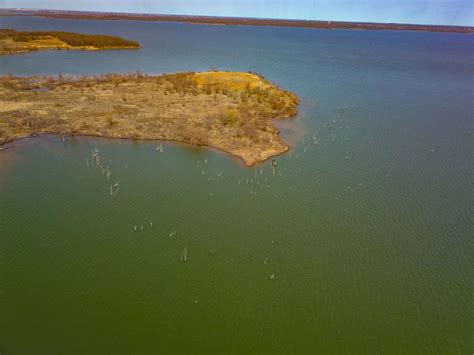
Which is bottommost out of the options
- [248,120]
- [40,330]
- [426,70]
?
[40,330]

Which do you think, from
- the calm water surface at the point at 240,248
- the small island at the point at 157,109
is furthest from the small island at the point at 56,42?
the calm water surface at the point at 240,248

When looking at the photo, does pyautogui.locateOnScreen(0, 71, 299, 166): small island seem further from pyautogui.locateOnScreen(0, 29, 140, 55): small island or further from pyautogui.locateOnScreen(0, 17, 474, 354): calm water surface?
pyautogui.locateOnScreen(0, 29, 140, 55): small island

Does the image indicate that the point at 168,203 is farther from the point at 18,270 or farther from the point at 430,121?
the point at 430,121

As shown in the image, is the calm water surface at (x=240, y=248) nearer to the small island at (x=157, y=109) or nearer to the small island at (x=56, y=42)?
the small island at (x=157, y=109)

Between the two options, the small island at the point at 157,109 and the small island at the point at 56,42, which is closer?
the small island at the point at 157,109

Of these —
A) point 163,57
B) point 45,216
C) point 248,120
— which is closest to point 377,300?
point 45,216

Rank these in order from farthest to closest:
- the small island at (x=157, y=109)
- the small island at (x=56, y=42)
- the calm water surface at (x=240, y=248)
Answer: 1. the small island at (x=56, y=42)
2. the small island at (x=157, y=109)
3. the calm water surface at (x=240, y=248)

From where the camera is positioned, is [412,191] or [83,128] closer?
[412,191]
